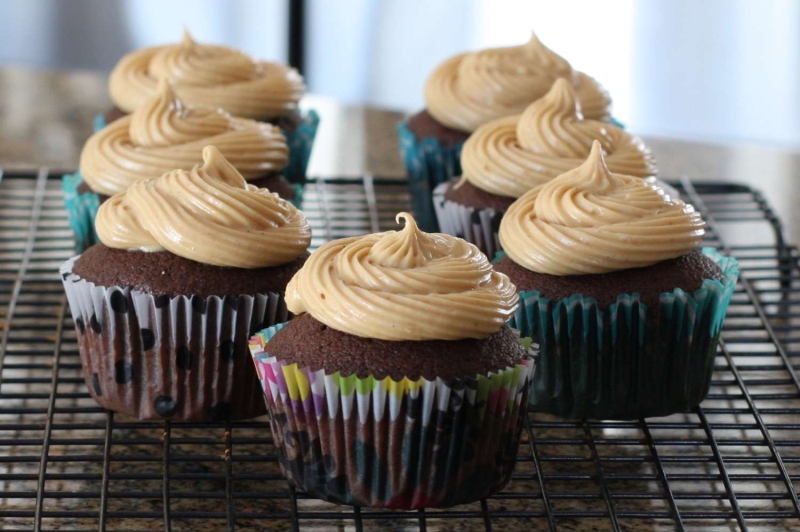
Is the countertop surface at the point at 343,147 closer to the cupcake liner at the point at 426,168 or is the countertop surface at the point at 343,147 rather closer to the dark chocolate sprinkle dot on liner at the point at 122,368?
the cupcake liner at the point at 426,168

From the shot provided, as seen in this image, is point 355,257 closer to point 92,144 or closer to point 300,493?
point 300,493

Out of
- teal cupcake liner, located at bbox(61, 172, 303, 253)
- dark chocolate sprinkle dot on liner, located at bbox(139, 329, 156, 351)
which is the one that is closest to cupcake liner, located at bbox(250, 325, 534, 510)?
dark chocolate sprinkle dot on liner, located at bbox(139, 329, 156, 351)

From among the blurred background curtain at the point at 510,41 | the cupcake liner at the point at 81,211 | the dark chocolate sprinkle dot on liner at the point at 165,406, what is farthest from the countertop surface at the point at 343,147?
the dark chocolate sprinkle dot on liner at the point at 165,406

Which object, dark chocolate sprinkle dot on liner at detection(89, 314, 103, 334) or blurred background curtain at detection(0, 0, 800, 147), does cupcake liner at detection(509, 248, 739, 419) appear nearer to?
dark chocolate sprinkle dot on liner at detection(89, 314, 103, 334)

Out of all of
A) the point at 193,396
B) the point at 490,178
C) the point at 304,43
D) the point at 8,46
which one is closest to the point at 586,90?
the point at 490,178

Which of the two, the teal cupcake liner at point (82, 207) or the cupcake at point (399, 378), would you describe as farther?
the teal cupcake liner at point (82, 207)

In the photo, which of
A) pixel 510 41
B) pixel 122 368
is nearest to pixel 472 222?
pixel 122 368

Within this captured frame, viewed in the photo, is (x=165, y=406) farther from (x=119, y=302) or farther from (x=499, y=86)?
(x=499, y=86)
